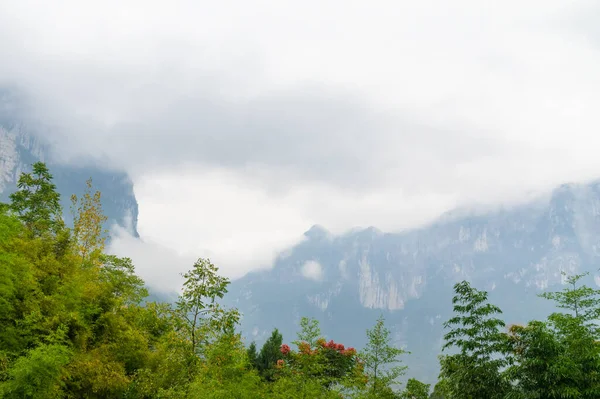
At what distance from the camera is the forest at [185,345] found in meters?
17.2

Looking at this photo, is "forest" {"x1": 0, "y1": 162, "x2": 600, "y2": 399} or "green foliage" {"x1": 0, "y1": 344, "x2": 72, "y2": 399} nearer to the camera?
"green foliage" {"x1": 0, "y1": 344, "x2": 72, "y2": 399}

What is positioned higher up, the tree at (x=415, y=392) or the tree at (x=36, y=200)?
the tree at (x=36, y=200)

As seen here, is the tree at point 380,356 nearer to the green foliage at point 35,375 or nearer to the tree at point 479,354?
the tree at point 479,354

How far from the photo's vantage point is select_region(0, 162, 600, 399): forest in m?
17.2

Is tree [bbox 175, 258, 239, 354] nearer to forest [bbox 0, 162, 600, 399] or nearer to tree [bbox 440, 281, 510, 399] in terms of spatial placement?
forest [bbox 0, 162, 600, 399]

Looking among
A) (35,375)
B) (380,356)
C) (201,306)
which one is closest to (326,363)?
(380,356)

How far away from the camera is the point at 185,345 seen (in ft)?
55.3

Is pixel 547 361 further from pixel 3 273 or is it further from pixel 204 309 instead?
pixel 3 273

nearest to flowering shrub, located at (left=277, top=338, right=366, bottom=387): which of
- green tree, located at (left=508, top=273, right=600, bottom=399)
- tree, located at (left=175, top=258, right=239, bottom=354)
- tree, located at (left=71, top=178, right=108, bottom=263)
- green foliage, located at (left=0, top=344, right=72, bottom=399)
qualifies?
tree, located at (left=175, top=258, right=239, bottom=354)

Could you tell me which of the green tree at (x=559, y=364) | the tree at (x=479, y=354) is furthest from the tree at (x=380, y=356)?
the green tree at (x=559, y=364)

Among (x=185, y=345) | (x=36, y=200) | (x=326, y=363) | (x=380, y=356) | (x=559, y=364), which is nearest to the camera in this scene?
(x=185, y=345)

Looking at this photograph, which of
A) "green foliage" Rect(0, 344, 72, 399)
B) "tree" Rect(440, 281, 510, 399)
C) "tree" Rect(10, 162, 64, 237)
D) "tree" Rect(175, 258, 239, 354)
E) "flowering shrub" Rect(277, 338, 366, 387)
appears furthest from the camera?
"tree" Rect(10, 162, 64, 237)

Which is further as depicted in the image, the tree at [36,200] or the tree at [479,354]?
the tree at [36,200]

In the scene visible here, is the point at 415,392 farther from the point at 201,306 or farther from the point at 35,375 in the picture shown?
the point at 35,375
